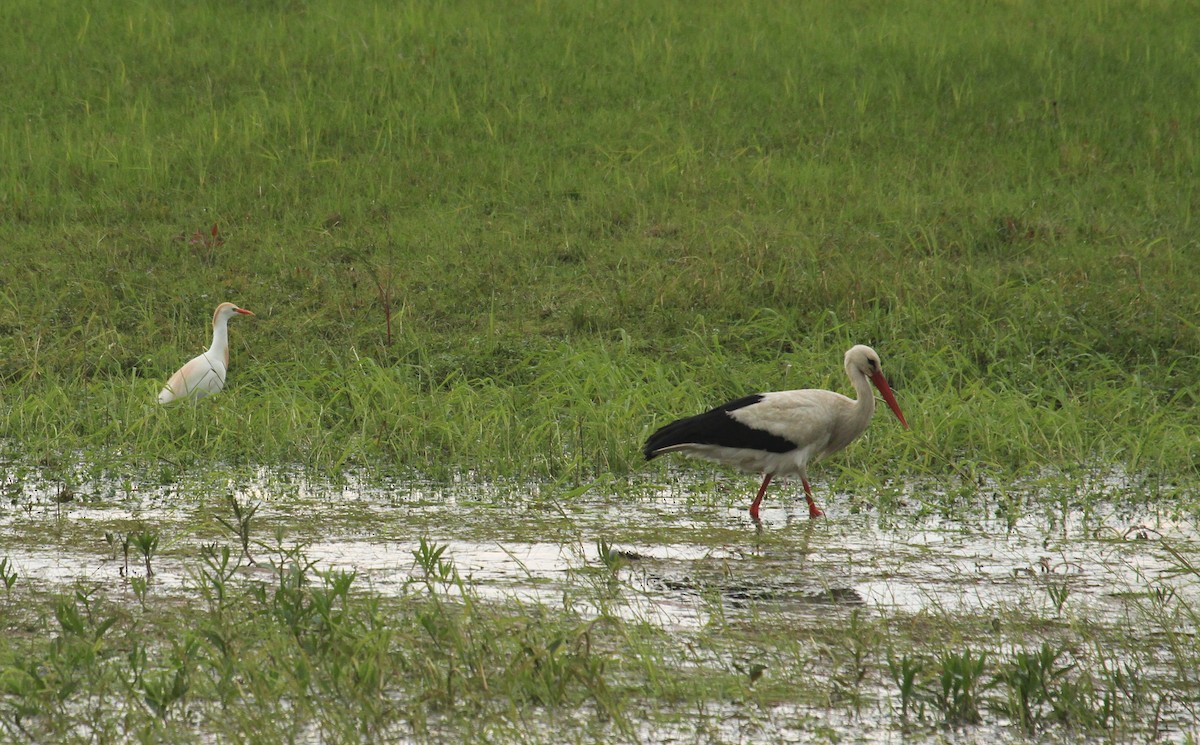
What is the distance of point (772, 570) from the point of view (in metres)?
5.57

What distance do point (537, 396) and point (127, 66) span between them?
26.9 ft

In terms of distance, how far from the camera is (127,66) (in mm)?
14914

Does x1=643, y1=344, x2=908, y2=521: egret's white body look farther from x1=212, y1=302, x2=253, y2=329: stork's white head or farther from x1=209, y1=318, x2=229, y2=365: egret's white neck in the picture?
x1=212, y1=302, x2=253, y2=329: stork's white head

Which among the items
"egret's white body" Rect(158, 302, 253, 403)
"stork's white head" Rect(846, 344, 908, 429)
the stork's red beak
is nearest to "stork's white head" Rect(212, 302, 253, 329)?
"egret's white body" Rect(158, 302, 253, 403)

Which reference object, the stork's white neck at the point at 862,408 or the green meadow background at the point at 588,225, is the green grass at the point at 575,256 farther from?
the stork's white neck at the point at 862,408

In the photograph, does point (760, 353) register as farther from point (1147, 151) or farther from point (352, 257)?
point (1147, 151)

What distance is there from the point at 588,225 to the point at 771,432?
5.29 m

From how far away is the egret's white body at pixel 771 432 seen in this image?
267 inches

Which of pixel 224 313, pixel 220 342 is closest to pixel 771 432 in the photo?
pixel 220 342

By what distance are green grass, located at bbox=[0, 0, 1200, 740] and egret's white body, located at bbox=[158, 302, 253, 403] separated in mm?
174

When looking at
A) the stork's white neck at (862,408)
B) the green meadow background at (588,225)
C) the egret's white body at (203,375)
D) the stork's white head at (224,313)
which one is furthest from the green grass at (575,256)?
the stork's white head at (224,313)

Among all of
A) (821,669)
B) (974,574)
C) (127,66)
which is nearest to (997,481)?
(974,574)

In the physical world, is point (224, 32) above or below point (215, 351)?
above

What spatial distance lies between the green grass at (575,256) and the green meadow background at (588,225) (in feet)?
0.12
